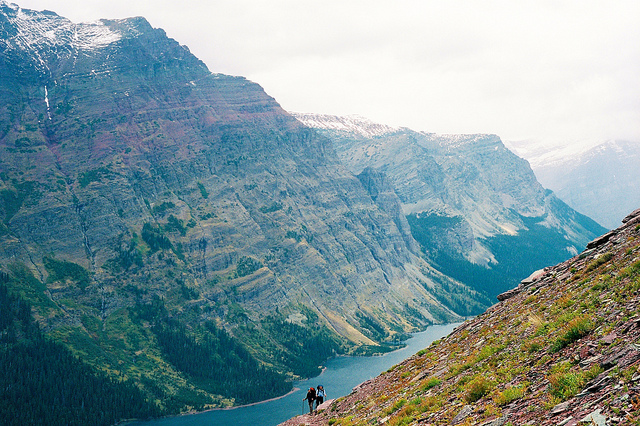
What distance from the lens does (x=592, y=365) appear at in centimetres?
2073

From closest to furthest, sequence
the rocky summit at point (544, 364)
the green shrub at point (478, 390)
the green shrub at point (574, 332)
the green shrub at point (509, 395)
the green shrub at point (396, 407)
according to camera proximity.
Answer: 1. the rocky summit at point (544, 364)
2. the green shrub at point (509, 395)
3. the green shrub at point (574, 332)
4. the green shrub at point (478, 390)
5. the green shrub at point (396, 407)

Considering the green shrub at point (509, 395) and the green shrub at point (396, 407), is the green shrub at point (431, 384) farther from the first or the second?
the green shrub at point (509, 395)

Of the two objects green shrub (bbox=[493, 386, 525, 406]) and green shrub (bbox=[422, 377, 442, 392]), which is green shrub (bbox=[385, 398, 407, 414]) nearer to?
green shrub (bbox=[422, 377, 442, 392])

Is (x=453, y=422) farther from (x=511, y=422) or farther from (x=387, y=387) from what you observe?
Result: (x=387, y=387)

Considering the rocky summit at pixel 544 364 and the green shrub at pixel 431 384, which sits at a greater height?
the rocky summit at pixel 544 364

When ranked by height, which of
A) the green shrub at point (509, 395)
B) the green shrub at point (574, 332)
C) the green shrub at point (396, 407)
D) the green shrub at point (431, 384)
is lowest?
the green shrub at point (396, 407)

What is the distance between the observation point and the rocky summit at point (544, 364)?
61.5ft

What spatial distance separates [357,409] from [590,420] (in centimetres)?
2849

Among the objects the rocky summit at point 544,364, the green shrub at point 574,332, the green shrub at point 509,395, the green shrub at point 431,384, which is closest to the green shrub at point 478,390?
the rocky summit at point 544,364

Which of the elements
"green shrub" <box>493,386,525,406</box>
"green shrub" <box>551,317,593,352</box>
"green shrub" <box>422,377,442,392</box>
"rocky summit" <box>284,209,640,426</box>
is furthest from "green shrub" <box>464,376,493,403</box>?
"green shrub" <box>422,377,442,392</box>

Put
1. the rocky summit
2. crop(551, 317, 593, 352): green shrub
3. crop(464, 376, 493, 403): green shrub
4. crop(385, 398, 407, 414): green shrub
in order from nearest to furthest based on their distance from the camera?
1. the rocky summit
2. crop(551, 317, 593, 352): green shrub
3. crop(464, 376, 493, 403): green shrub
4. crop(385, 398, 407, 414): green shrub

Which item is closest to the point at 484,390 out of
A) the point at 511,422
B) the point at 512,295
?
the point at 511,422

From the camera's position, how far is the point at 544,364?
80.8 feet

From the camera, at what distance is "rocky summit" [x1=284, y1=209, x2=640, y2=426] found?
18734 mm
